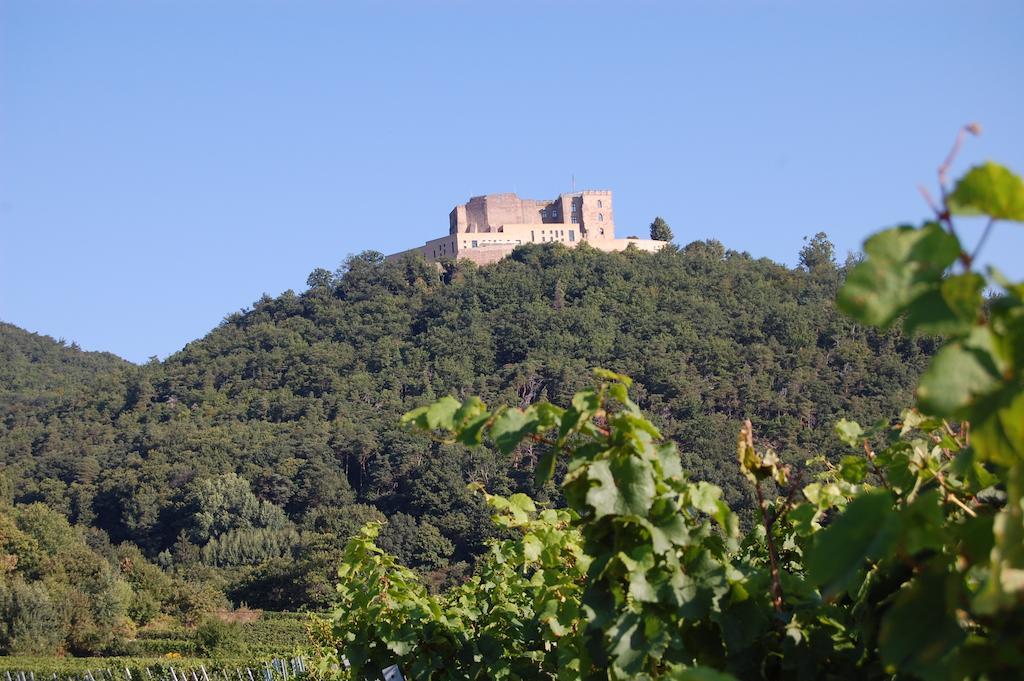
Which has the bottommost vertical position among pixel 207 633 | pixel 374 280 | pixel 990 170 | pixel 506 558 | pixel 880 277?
pixel 207 633

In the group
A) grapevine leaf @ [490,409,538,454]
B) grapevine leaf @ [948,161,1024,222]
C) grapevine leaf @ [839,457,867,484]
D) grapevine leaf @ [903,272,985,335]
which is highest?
grapevine leaf @ [948,161,1024,222]

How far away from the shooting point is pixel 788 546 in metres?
4.62

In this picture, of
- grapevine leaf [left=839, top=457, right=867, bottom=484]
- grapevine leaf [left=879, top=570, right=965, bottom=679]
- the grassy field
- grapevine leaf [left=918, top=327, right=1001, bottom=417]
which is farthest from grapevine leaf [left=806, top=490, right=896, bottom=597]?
the grassy field

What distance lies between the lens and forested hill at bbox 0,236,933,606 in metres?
39.3

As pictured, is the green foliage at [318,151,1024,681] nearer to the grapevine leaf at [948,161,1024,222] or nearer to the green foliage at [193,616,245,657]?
the grapevine leaf at [948,161,1024,222]

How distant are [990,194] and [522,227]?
6555 centimetres

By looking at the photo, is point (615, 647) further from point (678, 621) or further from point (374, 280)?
point (374, 280)

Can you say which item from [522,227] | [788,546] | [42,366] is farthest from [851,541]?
[42,366]

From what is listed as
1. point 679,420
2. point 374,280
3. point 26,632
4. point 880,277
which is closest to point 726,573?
point 880,277

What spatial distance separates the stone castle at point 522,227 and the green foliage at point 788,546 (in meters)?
Answer: 59.1

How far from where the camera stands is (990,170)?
1.59m

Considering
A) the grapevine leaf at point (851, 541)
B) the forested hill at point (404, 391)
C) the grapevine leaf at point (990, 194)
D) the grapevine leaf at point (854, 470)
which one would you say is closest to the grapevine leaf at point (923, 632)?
the grapevine leaf at point (851, 541)

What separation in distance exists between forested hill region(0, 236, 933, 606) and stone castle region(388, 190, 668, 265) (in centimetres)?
212

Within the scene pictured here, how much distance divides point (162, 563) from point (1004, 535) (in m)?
41.9
